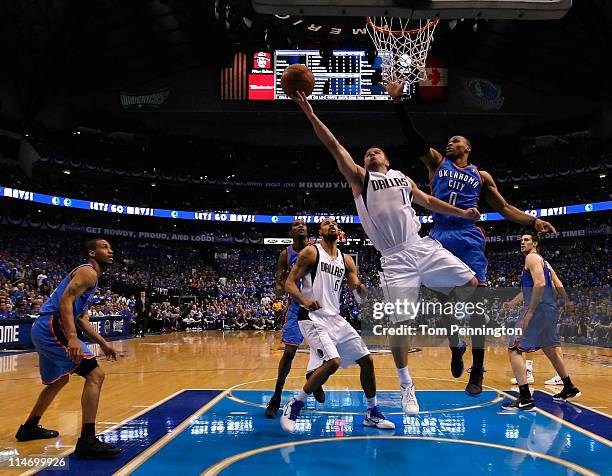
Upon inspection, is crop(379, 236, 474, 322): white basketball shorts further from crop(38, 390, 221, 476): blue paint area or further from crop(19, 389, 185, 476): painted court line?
crop(19, 389, 185, 476): painted court line

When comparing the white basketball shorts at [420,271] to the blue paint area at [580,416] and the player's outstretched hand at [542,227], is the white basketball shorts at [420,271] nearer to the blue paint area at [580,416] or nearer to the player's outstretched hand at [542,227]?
the player's outstretched hand at [542,227]

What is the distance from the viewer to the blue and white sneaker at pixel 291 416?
521 cm

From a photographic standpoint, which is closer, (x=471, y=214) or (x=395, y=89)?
(x=471, y=214)

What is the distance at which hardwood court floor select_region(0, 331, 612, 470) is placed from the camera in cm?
618

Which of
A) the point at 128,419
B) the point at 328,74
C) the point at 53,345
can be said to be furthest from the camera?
the point at 328,74

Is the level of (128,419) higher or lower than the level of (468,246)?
lower

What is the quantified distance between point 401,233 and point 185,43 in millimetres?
26510

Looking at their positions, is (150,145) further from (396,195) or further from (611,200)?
(396,195)

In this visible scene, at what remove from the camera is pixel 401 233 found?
4.82 metres

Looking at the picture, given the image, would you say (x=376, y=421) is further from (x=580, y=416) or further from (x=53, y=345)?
(x=53, y=345)

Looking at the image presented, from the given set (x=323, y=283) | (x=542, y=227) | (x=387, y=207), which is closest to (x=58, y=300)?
(x=323, y=283)

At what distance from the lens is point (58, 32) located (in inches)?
902

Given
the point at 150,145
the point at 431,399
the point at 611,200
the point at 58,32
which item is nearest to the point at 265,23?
the point at 58,32

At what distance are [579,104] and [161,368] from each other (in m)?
30.7
